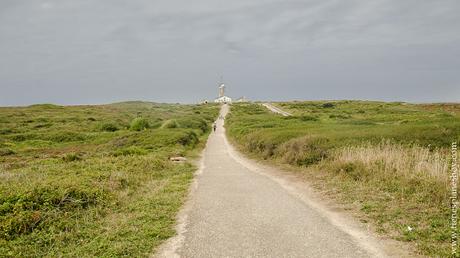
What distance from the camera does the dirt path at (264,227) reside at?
8414 millimetres

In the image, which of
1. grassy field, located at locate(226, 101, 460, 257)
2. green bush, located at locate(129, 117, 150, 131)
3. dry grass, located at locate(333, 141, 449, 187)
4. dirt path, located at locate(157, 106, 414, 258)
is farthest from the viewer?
green bush, located at locate(129, 117, 150, 131)

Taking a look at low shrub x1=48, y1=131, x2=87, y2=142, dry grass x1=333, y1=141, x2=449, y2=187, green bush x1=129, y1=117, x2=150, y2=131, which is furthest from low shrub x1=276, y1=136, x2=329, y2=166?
green bush x1=129, y1=117, x2=150, y2=131

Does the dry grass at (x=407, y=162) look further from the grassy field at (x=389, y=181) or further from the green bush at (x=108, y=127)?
the green bush at (x=108, y=127)

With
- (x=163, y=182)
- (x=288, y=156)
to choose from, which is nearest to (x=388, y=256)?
(x=163, y=182)

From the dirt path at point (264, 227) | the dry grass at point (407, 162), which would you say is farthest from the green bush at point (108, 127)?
the dry grass at point (407, 162)

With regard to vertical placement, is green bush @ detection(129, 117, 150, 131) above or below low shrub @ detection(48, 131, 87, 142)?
above

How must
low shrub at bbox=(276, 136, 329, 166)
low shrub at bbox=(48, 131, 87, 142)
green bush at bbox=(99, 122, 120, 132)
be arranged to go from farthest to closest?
green bush at bbox=(99, 122, 120, 132), low shrub at bbox=(48, 131, 87, 142), low shrub at bbox=(276, 136, 329, 166)

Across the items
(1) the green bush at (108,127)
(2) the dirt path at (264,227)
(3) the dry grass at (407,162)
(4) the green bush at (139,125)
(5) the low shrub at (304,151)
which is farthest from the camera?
(1) the green bush at (108,127)

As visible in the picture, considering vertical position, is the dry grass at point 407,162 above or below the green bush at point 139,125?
above

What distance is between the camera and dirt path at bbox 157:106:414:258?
8414 millimetres

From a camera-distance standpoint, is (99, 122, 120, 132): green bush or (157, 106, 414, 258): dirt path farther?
(99, 122, 120, 132): green bush

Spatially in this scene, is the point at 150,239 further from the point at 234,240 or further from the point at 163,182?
the point at 163,182

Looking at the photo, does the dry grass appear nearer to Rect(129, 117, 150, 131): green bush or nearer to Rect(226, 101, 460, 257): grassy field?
Rect(226, 101, 460, 257): grassy field

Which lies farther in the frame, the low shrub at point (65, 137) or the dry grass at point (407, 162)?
the low shrub at point (65, 137)
